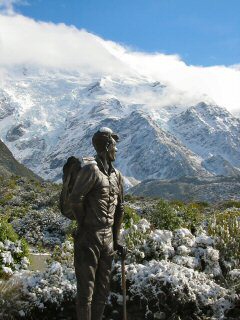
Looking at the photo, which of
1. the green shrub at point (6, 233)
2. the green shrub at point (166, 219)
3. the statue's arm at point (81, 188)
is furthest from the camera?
the green shrub at point (166, 219)

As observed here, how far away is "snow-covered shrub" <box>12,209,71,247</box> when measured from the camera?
76.3ft

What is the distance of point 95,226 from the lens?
6711mm

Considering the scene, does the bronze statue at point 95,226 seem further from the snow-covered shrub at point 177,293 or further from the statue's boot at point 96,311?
the snow-covered shrub at point 177,293

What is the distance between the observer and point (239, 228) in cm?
1088

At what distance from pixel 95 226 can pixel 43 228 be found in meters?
18.4

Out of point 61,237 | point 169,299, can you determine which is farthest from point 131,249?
point 61,237

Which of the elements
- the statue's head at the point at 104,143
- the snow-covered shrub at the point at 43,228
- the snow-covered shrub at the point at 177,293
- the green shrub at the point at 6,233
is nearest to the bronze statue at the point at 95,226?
the statue's head at the point at 104,143

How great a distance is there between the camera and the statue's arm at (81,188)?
260 inches

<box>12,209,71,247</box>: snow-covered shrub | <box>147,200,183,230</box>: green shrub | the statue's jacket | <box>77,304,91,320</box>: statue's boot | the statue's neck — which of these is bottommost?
<box>77,304,91,320</box>: statue's boot

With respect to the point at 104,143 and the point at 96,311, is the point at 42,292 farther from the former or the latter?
the point at 104,143

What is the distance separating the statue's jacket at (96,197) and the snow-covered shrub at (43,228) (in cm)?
1602

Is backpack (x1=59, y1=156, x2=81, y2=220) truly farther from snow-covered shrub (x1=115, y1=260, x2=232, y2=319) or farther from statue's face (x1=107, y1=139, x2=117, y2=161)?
snow-covered shrub (x1=115, y1=260, x2=232, y2=319)

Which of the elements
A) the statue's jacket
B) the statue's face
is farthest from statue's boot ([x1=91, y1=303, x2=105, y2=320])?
the statue's face

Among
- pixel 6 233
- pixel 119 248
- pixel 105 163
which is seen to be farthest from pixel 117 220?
pixel 6 233
